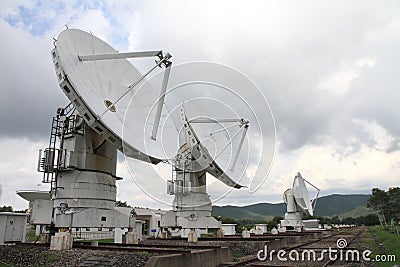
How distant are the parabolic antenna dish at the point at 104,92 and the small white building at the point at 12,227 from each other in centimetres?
763

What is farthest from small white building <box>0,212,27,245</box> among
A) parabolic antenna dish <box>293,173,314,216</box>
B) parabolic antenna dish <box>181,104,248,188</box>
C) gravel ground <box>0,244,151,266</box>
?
parabolic antenna dish <box>293,173,314,216</box>

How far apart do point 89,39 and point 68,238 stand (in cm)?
897

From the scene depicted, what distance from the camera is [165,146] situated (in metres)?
18.9

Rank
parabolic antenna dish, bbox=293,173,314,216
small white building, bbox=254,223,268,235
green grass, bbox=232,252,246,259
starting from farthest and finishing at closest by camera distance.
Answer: parabolic antenna dish, bbox=293,173,314,216 → small white building, bbox=254,223,268,235 → green grass, bbox=232,252,246,259

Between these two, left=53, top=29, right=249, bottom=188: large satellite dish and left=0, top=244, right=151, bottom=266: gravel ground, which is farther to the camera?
left=53, top=29, right=249, bottom=188: large satellite dish

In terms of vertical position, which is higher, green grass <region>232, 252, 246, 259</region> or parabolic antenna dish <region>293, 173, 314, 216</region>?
parabolic antenna dish <region>293, 173, 314, 216</region>

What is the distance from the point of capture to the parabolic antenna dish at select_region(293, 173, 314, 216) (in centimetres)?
3762

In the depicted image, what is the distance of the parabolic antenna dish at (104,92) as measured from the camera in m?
13.6

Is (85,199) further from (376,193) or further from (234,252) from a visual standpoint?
(376,193)

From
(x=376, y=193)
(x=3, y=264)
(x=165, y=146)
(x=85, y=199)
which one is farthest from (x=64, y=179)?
(x=376, y=193)

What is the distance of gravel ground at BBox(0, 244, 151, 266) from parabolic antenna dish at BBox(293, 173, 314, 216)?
94.0 feet

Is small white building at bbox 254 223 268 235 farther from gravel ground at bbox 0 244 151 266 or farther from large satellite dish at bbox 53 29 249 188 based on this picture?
gravel ground at bbox 0 244 151 266

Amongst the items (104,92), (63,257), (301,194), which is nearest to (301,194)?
(301,194)

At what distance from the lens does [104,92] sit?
16.3 m
